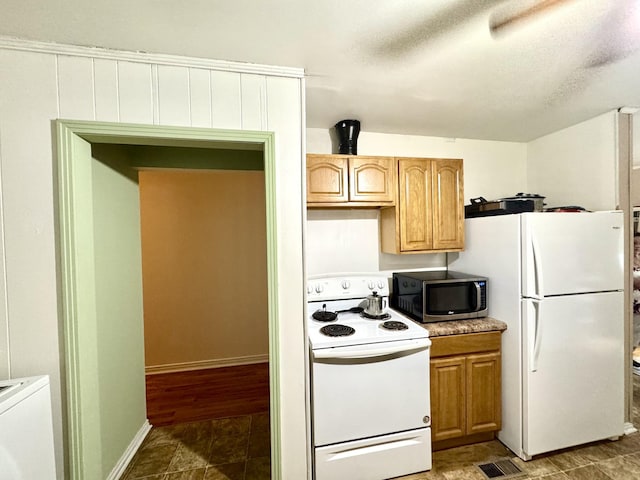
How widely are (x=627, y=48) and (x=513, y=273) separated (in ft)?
4.33

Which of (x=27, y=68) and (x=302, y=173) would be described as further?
(x=302, y=173)

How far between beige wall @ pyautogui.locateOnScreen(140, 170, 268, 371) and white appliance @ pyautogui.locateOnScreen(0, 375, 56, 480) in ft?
6.66

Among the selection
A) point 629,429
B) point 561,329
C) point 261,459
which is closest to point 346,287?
point 261,459

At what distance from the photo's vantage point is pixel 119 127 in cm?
135

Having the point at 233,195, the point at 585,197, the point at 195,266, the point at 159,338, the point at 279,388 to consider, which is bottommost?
the point at 159,338

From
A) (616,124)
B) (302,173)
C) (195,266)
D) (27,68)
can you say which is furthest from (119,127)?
(616,124)

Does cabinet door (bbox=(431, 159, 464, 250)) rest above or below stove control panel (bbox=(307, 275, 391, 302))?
above

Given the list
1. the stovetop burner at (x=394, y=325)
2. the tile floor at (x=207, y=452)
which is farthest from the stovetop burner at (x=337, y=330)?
the tile floor at (x=207, y=452)

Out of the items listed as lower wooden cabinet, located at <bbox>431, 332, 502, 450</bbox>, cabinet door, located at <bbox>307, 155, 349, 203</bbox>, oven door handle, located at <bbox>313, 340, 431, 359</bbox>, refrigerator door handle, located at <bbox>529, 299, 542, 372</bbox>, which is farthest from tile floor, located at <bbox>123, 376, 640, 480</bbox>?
cabinet door, located at <bbox>307, 155, 349, 203</bbox>

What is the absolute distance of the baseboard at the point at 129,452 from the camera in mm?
1726

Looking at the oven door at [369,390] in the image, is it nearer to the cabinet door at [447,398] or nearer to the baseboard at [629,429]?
the cabinet door at [447,398]

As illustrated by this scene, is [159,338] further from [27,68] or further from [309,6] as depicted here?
[309,6]

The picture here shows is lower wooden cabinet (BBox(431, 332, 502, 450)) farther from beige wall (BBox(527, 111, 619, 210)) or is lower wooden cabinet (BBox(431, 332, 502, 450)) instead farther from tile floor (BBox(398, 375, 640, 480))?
beige wall (BBox(527, 111, 619, 210))

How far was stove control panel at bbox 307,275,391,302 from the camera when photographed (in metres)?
2.13
